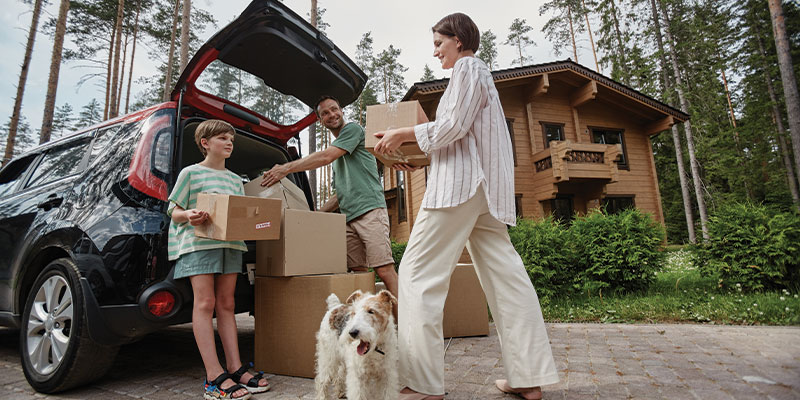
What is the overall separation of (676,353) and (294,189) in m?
3.03

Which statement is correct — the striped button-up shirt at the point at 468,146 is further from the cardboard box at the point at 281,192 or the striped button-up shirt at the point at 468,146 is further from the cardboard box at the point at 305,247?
the cardboard box at the point at 281,192

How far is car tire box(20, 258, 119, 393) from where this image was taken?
81.1 inches

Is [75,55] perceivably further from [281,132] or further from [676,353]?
[676,353]

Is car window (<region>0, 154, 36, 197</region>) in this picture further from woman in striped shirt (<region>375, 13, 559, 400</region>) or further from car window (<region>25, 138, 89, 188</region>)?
woman in striped shirt (<region>375, 13, 559, 400</region>)

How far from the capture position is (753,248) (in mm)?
4492

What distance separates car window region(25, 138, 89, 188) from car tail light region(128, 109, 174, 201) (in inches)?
31.9

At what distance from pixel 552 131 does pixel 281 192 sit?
518 inches

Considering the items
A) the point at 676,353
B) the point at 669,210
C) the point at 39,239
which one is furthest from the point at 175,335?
the point at 669,210

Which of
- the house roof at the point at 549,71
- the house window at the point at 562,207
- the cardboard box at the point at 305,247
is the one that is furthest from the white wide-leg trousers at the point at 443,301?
the house window at the point at 562,207

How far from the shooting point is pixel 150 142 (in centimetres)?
228

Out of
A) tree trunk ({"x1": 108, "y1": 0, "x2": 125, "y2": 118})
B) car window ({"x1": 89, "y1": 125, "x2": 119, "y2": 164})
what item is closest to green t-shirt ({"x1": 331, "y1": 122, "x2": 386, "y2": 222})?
car window ({"x1": 89, "y1": 125, "x2": 119, "y2": 164})

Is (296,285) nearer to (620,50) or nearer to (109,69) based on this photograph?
(109,69)

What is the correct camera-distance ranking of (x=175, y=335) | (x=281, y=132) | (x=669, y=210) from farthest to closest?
(x=669, y=210) → (x=175, y=335) → (x=281, y=132)

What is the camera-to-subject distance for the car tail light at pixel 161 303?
201 cm
